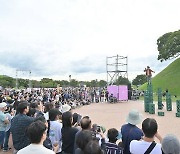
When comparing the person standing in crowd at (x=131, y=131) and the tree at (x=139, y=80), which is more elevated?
Result: the tree at (x=139, y=80)

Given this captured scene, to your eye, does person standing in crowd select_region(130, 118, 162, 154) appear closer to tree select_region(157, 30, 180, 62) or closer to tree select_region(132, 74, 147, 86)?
tree select_region(157, 30, 180, 62)

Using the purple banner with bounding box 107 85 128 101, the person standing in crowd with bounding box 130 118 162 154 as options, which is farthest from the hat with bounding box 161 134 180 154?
the purple banner with bounding box 107 85 128 101

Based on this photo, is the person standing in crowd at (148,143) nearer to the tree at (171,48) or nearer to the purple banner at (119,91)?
the purple banner at (119,91)

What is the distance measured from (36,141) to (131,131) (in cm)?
157

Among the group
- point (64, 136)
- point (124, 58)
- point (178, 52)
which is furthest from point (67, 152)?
point (178, 52)

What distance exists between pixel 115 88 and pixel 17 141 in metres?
24.6

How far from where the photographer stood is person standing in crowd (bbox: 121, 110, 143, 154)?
3.81m

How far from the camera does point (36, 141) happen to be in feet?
9.41

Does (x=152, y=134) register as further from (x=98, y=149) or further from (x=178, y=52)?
(x=178, y=52)

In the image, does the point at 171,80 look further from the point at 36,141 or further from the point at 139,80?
the point at 36,141

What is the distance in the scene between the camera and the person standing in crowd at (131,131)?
3.81 m

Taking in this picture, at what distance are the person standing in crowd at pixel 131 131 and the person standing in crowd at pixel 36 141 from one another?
1.46m

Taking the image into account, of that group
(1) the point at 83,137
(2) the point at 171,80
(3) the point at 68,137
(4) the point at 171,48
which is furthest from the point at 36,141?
(2) the point at 171,80

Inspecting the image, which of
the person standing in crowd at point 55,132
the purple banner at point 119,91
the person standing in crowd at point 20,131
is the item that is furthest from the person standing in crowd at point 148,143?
the purple banner at point 119,91
